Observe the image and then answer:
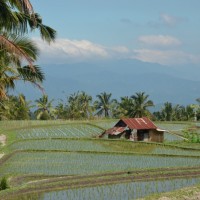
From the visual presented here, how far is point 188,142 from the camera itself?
22.9 m

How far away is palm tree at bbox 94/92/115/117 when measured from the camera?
44.0 metres

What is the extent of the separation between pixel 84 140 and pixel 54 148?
3.10 m

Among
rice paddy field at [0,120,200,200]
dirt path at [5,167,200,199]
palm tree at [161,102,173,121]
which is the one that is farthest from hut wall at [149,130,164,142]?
palm tree at [161,102,173,121]

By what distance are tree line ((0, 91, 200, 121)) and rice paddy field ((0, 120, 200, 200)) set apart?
10.5 metres

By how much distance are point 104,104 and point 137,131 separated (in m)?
20.6

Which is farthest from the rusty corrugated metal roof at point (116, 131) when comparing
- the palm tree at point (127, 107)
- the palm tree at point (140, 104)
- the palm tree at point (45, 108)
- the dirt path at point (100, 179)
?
the palm tree at point (45, 108)

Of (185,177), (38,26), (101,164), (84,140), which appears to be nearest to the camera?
(38,26)

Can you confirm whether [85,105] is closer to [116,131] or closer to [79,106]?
[79,106]

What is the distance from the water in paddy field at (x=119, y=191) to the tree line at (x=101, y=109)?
85.4 ft

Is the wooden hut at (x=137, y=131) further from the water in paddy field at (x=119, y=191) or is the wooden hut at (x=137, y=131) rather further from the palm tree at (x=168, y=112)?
the palm tree at (x=168, y=112)

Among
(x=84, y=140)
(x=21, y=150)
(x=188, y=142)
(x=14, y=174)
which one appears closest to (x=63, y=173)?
(x=14, y=174)

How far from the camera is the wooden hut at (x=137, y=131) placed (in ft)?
77.5

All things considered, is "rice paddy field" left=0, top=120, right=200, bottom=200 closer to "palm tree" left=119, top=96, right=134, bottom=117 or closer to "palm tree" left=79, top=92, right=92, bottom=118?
"palm tree" left=119, top=96, right=134, bottom=117

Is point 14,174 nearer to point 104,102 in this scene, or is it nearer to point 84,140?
point 84,140
